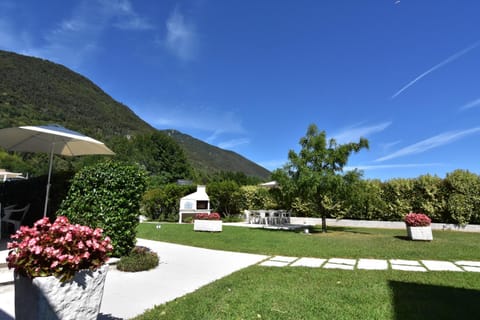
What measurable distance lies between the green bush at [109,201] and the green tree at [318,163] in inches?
292

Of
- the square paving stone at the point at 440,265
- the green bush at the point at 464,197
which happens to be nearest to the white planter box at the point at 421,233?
the square paving stone at the point at 440,265

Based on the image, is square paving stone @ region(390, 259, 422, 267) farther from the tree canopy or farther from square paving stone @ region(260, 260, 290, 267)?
the tree canopy

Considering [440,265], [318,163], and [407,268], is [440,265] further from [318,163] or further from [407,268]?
[318,163]

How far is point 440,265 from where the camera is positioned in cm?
548

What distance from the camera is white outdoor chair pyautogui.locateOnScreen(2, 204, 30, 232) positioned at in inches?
252

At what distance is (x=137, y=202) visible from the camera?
205 inches

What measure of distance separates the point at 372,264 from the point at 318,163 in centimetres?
638

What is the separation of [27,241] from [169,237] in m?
7.79

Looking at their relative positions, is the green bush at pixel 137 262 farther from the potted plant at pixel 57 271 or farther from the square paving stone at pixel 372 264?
the square paving stone at pixel 372 264

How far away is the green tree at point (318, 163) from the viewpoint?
35.9 feet

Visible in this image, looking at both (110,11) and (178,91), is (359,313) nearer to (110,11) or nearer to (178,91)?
(110,11)

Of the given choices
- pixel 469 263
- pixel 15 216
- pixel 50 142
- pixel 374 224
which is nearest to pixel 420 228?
pixel 469 263

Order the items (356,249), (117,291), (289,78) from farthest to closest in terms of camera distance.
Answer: (289,78)
(356,249)
(117,291)

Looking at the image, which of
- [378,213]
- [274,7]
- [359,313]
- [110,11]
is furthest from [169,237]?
[110,11]
